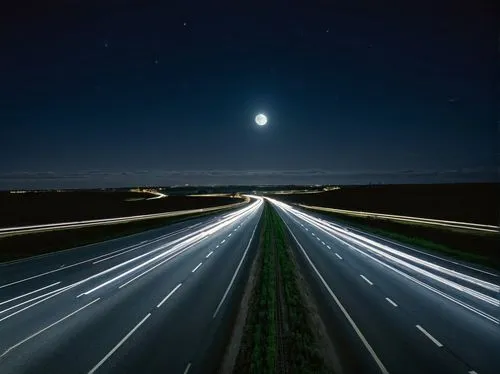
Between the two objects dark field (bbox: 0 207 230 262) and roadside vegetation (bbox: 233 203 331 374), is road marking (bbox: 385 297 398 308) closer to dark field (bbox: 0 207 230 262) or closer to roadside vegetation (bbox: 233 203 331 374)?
roadside vegetation (bbox: 233 203 331 374)

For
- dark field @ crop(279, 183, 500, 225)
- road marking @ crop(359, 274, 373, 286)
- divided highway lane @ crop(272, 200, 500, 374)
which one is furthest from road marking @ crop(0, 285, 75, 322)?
dark field @ crop(279, 183, 500, 225)

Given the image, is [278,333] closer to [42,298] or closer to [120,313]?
[120,313]

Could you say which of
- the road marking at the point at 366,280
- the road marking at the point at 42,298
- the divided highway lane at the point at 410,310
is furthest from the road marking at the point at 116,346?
the road marking at the point at 366,280

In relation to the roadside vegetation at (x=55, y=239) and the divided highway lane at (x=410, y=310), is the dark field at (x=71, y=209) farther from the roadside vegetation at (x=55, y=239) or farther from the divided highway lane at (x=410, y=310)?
the divided highway lane at (x=410, y=310)

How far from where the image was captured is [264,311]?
51.2 ft

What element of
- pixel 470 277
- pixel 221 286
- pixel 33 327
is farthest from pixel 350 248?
pixel 33 327

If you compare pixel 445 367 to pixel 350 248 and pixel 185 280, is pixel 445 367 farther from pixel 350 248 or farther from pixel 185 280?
pixel 350 248

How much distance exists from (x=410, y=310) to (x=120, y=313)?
47.1ft

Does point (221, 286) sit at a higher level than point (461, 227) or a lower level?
lower

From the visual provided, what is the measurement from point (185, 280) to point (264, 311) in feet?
25.7

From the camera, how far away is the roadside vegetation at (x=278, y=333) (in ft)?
35.9

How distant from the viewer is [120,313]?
15.8m

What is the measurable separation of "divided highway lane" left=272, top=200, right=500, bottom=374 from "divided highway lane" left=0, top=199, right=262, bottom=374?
557cm

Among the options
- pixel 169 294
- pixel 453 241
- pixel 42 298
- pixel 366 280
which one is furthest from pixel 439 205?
pixel 42 298
